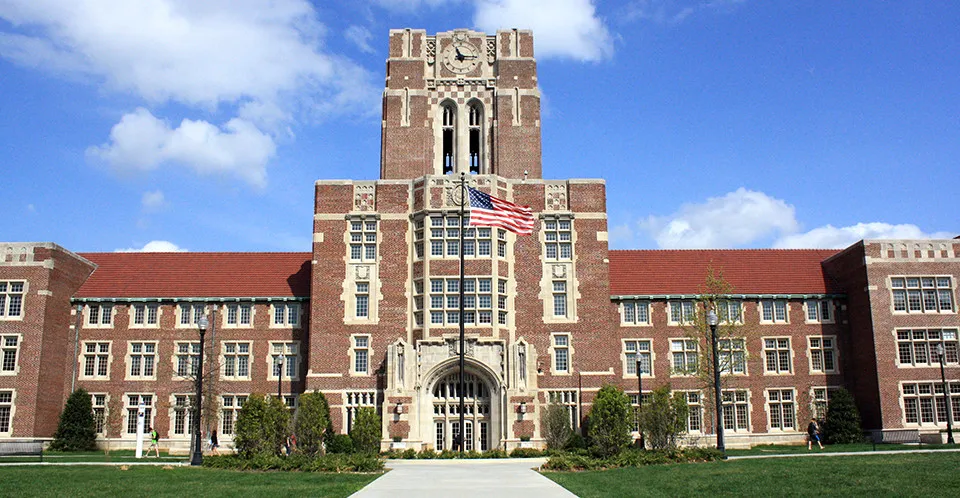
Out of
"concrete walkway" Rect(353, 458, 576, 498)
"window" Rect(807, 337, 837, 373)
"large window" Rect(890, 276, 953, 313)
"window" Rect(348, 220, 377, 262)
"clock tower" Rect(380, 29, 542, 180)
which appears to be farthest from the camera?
"clock tower" Rect(380, 29, 542, 180)

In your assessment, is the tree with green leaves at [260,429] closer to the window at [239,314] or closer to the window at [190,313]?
the window at [239,314]

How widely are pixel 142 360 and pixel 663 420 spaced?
30.5 m

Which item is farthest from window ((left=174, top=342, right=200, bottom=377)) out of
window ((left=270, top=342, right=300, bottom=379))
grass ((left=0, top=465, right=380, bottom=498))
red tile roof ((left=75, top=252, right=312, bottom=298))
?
grass ((left=0, top=465, right=380, bottom=498))

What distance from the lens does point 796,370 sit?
158 feet

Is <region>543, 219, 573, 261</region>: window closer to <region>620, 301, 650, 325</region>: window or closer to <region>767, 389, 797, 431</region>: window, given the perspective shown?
<region>620, 301, 650, 325</region>: window

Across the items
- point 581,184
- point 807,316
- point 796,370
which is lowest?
point 796,370

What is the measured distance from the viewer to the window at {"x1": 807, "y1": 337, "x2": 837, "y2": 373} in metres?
48.2

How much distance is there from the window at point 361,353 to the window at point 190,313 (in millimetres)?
10279

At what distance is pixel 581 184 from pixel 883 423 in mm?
20149

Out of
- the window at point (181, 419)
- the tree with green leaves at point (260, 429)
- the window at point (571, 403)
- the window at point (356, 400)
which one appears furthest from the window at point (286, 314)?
the tree with green leaves at point (260, 429)

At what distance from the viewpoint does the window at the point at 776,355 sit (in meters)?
48.1

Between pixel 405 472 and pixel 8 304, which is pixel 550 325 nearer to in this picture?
pixel 405 472

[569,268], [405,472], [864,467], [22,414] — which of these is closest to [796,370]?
[569,268]

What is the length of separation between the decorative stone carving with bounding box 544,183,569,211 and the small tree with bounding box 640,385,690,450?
15.5m
